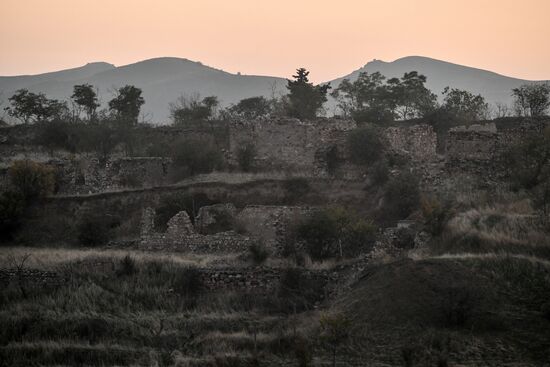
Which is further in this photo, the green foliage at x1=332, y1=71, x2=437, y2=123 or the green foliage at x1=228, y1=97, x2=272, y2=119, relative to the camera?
the green foliage at x1=228, y1=97, x2=272, y2=119

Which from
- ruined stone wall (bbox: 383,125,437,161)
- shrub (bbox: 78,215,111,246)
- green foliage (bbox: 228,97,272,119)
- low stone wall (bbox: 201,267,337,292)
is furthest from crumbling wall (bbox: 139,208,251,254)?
green foliage (bbox: 228,97,272,119)

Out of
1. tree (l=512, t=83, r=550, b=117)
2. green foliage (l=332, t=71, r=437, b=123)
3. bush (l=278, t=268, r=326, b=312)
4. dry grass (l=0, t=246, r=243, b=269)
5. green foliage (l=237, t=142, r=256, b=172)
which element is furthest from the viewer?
green foliage (l=332, t=71, r=437, b=123)

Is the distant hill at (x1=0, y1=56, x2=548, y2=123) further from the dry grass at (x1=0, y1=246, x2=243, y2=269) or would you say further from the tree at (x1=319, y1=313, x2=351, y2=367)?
the tree at (x1=319, y1=313, x2=351, y2=367)

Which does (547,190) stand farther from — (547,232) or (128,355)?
(128,355)

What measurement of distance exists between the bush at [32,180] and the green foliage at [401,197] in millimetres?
15772

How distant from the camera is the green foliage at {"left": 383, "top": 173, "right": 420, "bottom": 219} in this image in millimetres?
28219

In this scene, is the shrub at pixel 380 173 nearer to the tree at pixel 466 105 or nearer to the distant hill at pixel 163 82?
the tree at pixel 466 105

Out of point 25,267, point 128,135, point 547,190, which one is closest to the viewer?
point 547,190

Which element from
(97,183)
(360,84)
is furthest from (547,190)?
(360,84)

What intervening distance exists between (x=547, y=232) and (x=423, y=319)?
505cm

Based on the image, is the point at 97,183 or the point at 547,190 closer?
the point at 547,190

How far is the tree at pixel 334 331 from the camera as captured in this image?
1733 cm

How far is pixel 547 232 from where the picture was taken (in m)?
20.3

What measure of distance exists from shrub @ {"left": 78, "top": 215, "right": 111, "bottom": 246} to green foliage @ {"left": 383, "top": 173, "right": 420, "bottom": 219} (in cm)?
1143
